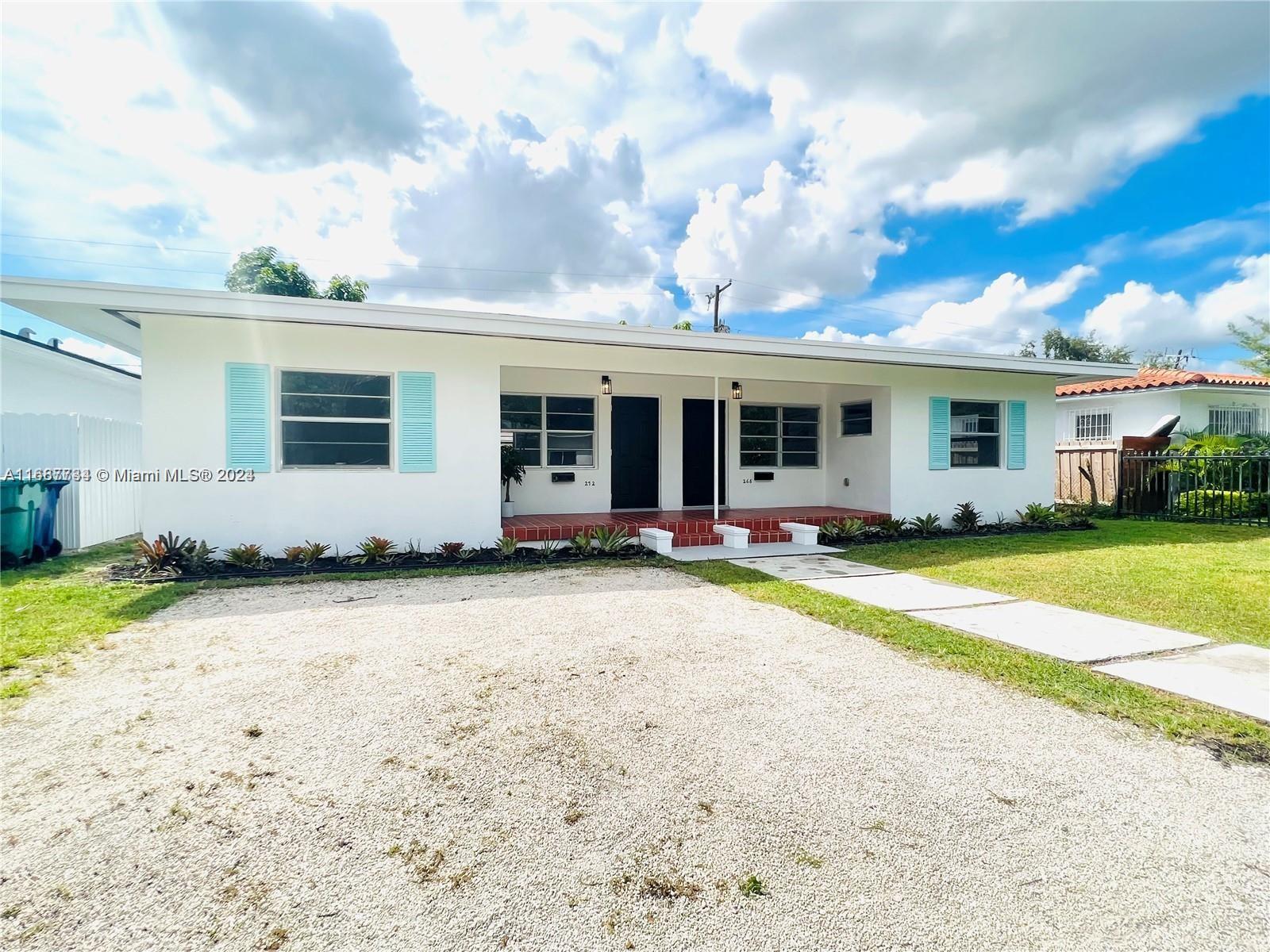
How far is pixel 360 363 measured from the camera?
23.8 feet

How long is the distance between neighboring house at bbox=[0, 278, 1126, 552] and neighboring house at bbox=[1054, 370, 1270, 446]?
19.4 feet

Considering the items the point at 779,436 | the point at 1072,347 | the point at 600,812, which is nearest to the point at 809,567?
the point at 779,436

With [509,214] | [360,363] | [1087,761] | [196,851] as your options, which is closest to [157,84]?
[360,363]

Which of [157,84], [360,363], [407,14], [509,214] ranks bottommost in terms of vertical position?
[360,363]

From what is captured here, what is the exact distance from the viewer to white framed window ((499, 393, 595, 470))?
9289 millimetres

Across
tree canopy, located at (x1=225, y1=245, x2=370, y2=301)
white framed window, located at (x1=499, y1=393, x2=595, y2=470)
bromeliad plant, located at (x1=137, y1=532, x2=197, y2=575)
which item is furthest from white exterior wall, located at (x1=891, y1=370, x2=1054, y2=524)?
tree canopy, located at (x1=225, y1=245, x2=370, y2=301)

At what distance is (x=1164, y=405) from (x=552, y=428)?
1480 cm

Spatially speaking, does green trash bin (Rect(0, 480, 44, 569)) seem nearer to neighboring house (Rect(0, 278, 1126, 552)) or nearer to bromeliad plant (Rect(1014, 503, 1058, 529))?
neighboring house (Rect(0, 278, 1126, 552))

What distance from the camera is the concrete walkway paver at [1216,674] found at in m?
3.15

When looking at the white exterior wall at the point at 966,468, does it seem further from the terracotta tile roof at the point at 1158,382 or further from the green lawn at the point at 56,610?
the green lawn at the point at 56,610

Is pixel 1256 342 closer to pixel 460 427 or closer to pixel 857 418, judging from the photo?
pixel 857 418

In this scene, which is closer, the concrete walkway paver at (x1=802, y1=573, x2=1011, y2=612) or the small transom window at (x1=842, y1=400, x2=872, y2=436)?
the concrete walkway paver at (x1=802, y1=573, x2=1011, y2=612)

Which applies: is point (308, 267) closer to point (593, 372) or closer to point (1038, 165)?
point (593, 372)

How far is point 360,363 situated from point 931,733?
695cm
